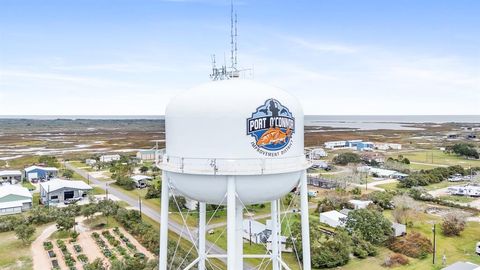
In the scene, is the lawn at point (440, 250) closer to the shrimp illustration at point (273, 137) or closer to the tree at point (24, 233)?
the shrimp illustration at point (273, 137)

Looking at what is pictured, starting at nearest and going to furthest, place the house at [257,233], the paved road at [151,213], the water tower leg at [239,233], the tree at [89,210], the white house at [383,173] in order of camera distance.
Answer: the water tower leg at [239,233] → the paved road at [151,213] → the house at [257,233] → the tree at [89,210] → the white house at [383,173]

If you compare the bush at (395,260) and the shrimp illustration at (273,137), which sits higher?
the shrimp illustration at (273,137)

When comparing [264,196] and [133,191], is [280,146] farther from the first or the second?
[133,191]

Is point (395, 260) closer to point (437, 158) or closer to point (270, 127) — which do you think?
point (270, 127)

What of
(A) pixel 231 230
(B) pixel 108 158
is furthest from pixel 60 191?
(A) pixel 231 230

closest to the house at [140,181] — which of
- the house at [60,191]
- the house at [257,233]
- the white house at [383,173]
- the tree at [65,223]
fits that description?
the house at [60,191]

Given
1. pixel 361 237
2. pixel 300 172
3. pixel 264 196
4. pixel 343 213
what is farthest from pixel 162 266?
pixel 343 213

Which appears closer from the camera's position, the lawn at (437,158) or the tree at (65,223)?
the tree at (65,223)
